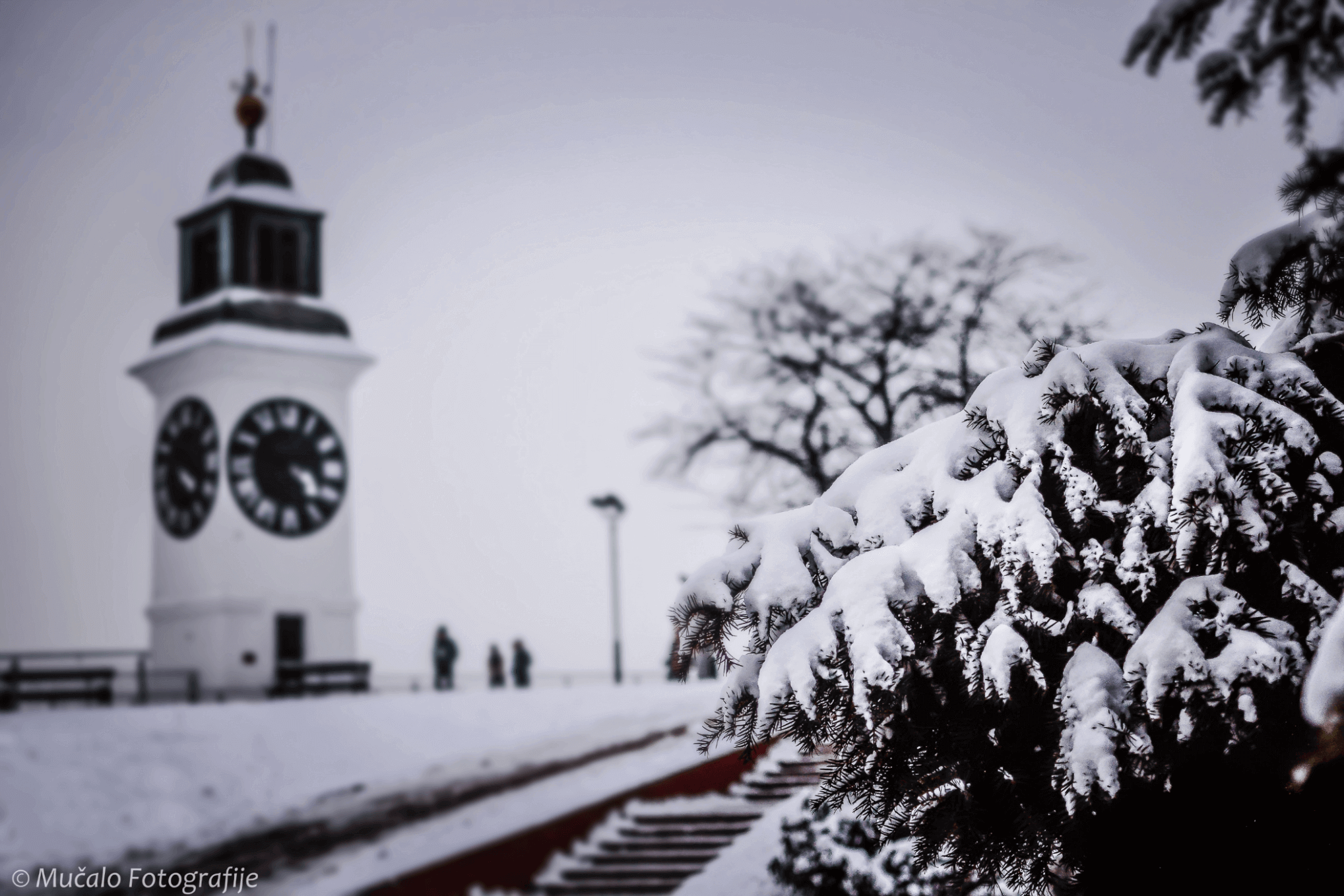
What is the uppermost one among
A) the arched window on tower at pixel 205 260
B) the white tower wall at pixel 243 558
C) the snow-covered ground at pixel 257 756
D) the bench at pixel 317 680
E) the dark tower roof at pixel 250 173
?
the dark tower roof at pixel 250 173

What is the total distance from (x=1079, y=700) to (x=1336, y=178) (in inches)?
72.4

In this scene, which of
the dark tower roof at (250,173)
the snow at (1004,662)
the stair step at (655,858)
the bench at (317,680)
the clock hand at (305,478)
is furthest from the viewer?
the dark tower roof at (250,173)

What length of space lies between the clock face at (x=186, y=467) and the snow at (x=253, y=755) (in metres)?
6.92

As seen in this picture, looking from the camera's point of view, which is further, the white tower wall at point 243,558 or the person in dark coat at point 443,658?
the white tower wall at point 243,558

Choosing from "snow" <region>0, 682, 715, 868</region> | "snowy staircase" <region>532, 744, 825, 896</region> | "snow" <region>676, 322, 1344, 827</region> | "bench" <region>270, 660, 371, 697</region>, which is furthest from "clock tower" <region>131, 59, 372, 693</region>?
"snow" <region>676, 322, 1344, 827</region>

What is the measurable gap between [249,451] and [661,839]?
17663 millimetres

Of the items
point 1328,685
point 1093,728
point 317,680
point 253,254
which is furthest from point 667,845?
point 253,254

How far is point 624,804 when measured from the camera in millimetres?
15328

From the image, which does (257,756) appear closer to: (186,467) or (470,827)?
(470,827)

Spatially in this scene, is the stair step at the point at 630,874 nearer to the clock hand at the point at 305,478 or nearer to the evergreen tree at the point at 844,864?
the evergreen tree at the point at 844,864

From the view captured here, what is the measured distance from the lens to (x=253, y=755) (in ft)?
65.5

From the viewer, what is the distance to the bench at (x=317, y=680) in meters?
27.8

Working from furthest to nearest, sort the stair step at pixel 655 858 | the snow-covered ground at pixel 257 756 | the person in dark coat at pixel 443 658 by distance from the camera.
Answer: the person in dark coat at pixel 443 658, the snow-covered ground at pixel 257 756, the stair step at pixel 655 858

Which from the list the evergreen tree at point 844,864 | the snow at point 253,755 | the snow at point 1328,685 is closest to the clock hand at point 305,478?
the snow at point 253,755
